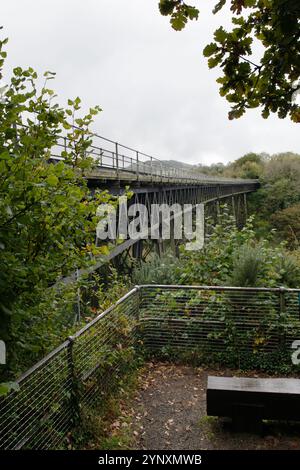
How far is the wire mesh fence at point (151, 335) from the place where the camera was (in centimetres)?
376

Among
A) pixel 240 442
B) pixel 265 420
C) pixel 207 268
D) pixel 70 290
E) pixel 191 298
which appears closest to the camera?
pixel 70 290

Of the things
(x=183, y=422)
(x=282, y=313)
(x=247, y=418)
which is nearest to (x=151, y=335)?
(x=183, y=422)

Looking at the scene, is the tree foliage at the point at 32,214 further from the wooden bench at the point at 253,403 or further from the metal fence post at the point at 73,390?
the wooden bench at the point at 253,403

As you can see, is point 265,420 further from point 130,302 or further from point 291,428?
point 130,302

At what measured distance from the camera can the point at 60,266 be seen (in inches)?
127

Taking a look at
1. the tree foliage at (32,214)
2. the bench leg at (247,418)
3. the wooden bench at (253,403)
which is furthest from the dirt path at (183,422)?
the tree foliage at (32,214)

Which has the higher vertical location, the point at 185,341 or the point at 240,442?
the point at 185,341

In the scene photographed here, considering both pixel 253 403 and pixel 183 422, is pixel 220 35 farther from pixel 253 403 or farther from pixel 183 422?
pixel 183 422

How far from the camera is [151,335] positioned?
6.34m

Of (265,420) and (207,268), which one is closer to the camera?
(265,420)

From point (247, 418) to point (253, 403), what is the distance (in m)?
0.17

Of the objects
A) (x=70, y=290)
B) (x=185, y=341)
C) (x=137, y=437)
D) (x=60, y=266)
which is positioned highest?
(x=60, y=266)
